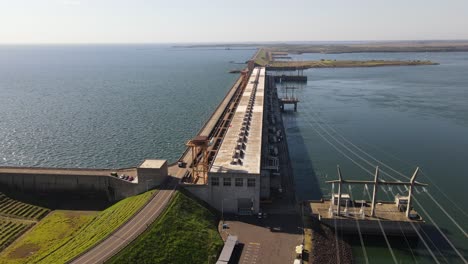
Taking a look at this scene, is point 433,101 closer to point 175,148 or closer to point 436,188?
point 436,188

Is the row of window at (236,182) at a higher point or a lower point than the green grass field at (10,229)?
higher

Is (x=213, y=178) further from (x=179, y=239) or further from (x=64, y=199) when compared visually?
(x=64, y=199)

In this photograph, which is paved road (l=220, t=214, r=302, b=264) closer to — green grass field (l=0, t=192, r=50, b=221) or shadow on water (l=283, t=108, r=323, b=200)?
shadow on water (l=283, t=108, r=323, b=200)

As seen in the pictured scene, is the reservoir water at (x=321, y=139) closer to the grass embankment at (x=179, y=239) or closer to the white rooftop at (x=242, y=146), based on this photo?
the white rooftop at (x=242, y=146)

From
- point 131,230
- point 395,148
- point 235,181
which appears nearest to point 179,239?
point 131,230

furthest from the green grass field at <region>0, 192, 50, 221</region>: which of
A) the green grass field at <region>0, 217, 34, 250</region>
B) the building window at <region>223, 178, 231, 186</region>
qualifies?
the building window at <region>223, 178, 231, 186</region>

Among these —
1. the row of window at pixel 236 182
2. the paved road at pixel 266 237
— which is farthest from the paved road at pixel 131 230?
the paved road at pixel 266 237
